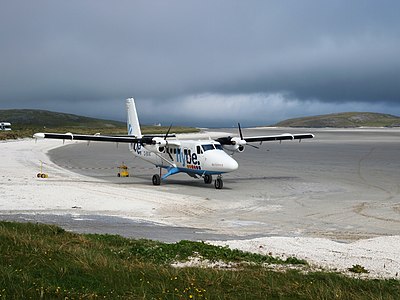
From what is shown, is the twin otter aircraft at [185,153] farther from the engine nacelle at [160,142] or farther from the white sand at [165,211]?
the white sand at [165,211]

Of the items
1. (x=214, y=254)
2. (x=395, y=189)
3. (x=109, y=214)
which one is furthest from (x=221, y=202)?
(x=214, y=254)

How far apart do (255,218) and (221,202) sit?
13.3 feet

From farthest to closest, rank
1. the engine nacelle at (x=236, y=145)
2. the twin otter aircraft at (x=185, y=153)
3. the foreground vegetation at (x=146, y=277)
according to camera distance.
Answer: the engine nacelle at (x=236, y=145), the twin otter aircraft at (x=185, y=153), the foreground vegetation at (x=146, y=277)

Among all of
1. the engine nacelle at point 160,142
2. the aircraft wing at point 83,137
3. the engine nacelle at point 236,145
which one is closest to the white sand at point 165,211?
the aircraft wing at point 83,137

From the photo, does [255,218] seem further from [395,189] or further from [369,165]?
[369,165]

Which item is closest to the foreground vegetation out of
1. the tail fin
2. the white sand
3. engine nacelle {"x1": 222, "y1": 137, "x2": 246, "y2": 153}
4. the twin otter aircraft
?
the white sand

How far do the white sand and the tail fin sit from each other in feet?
17.4

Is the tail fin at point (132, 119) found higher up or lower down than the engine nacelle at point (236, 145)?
higher up

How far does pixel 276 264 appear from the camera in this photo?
947 centimetres

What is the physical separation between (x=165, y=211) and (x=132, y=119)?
17.0m

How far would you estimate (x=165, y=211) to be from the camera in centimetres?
1880

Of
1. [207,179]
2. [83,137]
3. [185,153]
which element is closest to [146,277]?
[185,153]

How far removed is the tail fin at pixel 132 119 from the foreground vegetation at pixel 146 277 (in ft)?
80.3

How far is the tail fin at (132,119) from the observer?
34.5m
